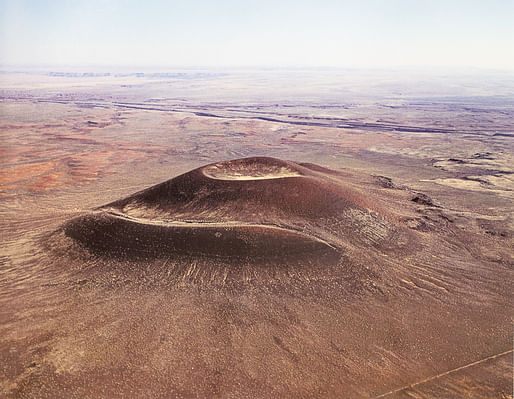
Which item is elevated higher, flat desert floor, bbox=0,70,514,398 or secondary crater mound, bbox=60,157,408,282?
secondary crater mound, bbox=60,157,408,282

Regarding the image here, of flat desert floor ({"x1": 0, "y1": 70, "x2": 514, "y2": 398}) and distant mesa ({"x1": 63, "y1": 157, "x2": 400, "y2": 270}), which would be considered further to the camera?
distant mesa ({"x1": 63, "y1": 157, "x2": 400, "y2": 270})

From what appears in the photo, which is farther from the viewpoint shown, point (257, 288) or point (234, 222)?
point (234, 222)

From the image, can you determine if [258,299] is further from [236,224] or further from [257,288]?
[236,224]

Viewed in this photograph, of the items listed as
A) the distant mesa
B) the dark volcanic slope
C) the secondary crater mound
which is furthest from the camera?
the distant mesa

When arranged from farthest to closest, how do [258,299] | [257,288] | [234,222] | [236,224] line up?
[234,222], [236,224], [257,288], [258,299]

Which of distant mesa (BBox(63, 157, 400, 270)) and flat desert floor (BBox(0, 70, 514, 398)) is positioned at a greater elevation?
distant mesa (BBox(63, 157, 400, 270))

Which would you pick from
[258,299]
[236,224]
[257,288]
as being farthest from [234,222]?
[258,299]

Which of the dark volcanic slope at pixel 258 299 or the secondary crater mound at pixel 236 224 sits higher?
the secondary crater mound at pixel 236 224

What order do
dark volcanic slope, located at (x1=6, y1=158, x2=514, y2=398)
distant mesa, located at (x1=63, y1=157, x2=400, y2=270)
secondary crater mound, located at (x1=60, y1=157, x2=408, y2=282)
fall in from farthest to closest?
distant mesa, located at (x1=63, y1=157, x2=400, y2=270) → secondary crater mound, located at (x1=60, y1=157, x2=408, y2=282) → dark volcanic slope, located at (x1=6, y1=158, x2=514, y2=398)

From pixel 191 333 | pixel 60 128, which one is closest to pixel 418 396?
pixel 191 333
